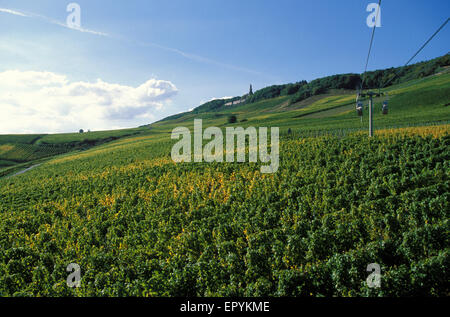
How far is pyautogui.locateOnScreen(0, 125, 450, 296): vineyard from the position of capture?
8766 millimetres

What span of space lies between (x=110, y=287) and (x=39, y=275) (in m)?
4.35

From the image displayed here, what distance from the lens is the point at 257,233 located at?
480 inches

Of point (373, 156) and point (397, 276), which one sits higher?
point (373, 156)

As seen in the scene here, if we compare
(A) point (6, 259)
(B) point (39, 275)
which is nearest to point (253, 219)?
(B) point (39, 275)

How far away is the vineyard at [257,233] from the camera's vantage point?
8.77 metres
